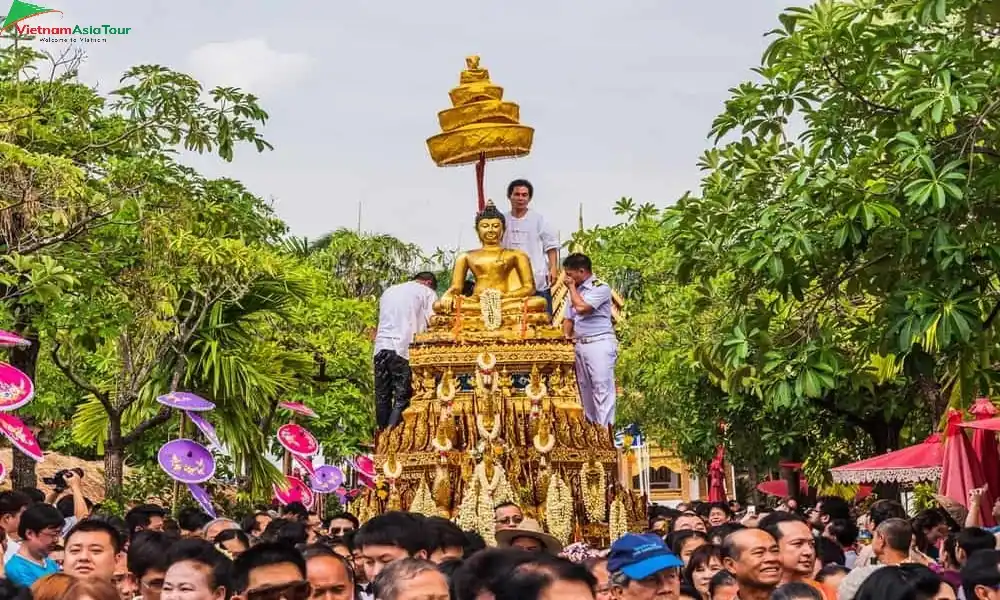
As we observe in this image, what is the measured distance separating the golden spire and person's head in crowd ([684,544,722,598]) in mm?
10746

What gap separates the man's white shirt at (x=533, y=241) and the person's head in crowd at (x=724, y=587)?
36.7 ft

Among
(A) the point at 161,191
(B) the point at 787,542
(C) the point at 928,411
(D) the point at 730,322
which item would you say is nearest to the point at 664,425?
(C) the point at 928,411

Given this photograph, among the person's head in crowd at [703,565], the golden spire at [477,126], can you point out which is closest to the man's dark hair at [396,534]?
the person's head in crowd at [703,565]

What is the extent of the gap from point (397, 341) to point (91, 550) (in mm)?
11108

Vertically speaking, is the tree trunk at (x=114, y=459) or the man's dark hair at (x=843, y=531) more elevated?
the tree trunk at (x=114, y=459)

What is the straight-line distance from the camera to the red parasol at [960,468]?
1616cm

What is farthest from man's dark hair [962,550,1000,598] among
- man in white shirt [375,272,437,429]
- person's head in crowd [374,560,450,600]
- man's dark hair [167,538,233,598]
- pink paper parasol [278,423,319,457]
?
pink paper parasol [278,423,319,457]

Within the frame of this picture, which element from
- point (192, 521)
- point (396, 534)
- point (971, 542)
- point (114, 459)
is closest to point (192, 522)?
point (192, 521)

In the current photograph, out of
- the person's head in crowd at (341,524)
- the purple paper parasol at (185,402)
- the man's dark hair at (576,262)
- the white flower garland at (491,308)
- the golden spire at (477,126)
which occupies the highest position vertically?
the golden spire at (477,126)

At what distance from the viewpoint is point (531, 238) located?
19484 mm

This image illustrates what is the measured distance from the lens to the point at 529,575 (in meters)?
5.31

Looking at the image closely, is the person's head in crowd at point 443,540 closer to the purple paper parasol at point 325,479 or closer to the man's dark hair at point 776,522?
the man's dark hair at point 776,522

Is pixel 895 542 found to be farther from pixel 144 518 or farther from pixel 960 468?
pixel 960 468

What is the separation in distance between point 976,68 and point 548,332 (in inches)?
300
